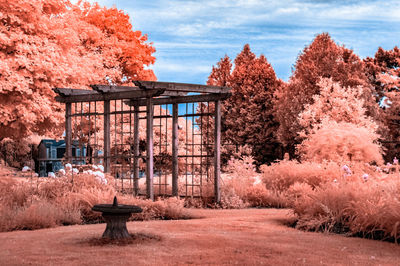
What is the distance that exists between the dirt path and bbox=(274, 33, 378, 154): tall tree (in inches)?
736

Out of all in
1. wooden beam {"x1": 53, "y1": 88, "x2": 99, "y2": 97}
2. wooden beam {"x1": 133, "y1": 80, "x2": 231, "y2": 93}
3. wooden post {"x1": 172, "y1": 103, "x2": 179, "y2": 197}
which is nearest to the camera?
wooden beam {"x1": 133, "y1": 80, "x2": 231, "y2": 93}

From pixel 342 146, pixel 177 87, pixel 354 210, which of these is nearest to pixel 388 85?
pixel 342 146

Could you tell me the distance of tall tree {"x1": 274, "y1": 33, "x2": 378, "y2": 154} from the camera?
25.7 metres

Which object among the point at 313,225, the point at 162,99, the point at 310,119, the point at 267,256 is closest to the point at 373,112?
the point at 310,119

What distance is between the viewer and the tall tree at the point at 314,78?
25656 mm

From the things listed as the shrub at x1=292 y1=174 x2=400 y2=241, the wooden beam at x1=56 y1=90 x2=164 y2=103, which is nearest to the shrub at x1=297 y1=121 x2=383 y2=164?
the wooden beam at x1=56 y1=90 x2=164 y2=103

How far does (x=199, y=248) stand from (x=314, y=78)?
21588 millimetres

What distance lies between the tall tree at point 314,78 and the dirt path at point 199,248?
18691mm

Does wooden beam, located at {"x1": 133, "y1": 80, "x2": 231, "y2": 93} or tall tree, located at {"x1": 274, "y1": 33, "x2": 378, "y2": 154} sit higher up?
tall tree, located at {"x1": 274, "y1": 33, "x2": 378, "y2": 154}

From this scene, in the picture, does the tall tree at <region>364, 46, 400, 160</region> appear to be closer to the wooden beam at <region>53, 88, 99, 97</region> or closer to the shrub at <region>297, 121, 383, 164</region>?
the shrub at <region>297, 121, 383, 164</region>

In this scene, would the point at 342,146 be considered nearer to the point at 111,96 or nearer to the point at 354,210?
the point at 111,96

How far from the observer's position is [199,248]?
18.5 feet

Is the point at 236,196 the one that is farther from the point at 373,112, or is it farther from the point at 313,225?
the point at 373,112

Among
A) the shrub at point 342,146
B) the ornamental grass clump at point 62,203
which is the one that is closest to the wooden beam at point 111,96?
the ornamental grass clump at point 62,203
